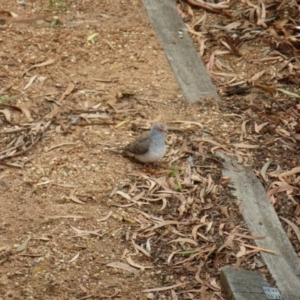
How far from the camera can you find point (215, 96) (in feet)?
23.6

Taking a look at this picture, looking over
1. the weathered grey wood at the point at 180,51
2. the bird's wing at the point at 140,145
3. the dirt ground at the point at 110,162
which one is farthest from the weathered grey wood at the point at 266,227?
the weathered grey wood at the point at 180,51

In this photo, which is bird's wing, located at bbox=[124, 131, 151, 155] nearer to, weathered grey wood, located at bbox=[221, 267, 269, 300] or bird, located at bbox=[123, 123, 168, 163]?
bird, located at bbox=[123, 123, 168, 163]

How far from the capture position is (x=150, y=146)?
243 inches

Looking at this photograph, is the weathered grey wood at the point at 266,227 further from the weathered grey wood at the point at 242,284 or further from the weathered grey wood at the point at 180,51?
the weathered grey wood at the point at 180,51

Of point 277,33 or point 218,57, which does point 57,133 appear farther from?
point 277,33

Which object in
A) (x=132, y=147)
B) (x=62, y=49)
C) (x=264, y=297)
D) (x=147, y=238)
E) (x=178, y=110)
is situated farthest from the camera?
(x=62, y=49)

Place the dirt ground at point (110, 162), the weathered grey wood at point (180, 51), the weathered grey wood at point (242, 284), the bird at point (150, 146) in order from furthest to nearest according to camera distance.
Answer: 1. the weathered grey wood at point (180, 51)
2. the bird at point (150, 146)
3. the dirt ground at point (110, 162)
4. the weathered grey wood at point (242, 284)

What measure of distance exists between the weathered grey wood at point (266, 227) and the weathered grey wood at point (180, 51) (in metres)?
0.98

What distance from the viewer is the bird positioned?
6188 millimetres

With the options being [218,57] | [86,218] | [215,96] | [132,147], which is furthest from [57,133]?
[218,57]

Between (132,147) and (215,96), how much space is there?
1.27 meters

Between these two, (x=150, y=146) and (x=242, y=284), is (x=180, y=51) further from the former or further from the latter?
(x=242, y=284)

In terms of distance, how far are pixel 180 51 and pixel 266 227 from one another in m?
2.51

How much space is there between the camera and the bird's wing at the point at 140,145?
6.20 metres
